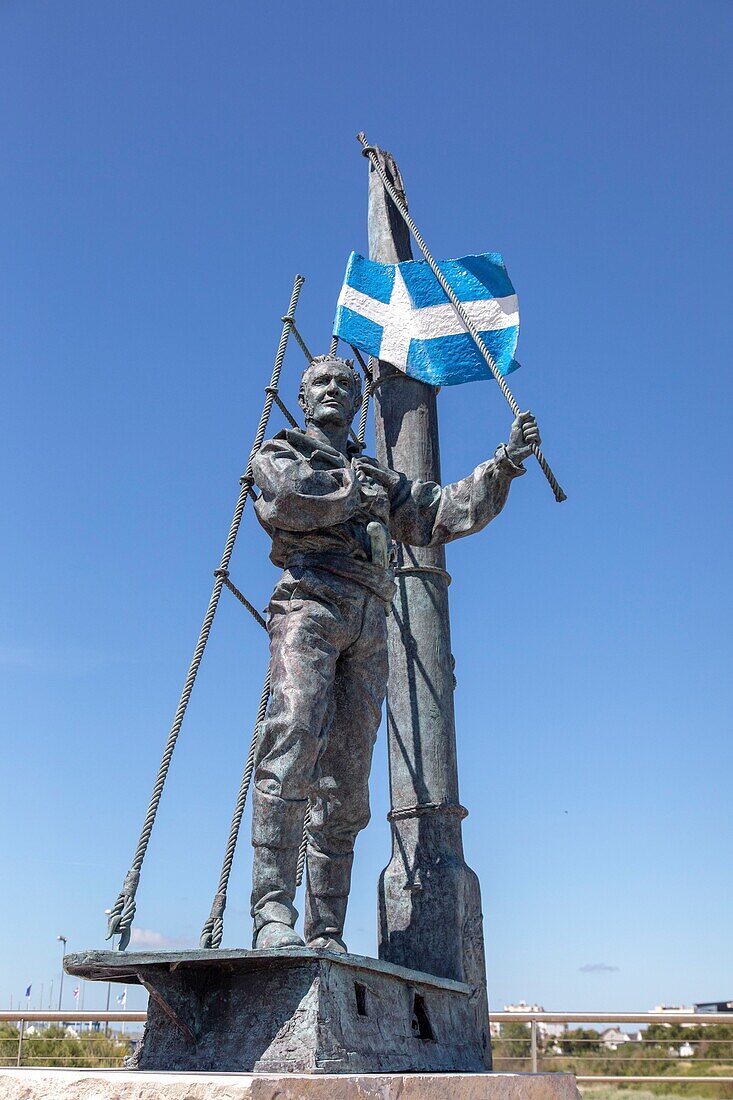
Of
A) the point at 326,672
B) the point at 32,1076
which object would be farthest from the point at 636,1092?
the point at 32,1076

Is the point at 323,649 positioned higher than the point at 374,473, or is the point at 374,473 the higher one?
the point at 374,473

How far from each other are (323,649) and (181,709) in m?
0.73

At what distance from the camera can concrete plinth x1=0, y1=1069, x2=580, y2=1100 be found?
133 inches

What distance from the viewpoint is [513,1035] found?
8.99 m

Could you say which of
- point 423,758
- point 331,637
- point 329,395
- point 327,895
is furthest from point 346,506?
point 327,895

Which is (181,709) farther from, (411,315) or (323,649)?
(411,315)

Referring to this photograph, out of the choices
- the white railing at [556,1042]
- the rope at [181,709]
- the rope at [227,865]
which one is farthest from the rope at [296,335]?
the white railing at [556,1042]

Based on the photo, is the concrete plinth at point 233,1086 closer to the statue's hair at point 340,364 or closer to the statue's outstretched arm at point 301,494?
the statue's outstretched arm at point 301,494

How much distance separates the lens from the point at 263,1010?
3992 millimetres

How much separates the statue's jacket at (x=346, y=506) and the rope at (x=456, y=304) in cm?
21

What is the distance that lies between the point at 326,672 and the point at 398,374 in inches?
98.3

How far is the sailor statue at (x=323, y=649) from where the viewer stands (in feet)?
15.3

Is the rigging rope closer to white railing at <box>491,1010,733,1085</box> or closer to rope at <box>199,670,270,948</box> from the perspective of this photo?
rope at <box>199,670,270,948</box>

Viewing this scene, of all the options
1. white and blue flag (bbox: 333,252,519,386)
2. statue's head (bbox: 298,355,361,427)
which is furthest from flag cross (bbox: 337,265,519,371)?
statue's head (bbox: 298,355,361,427)
